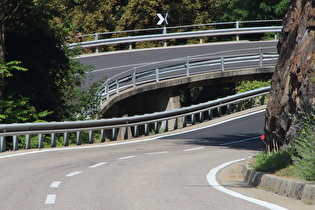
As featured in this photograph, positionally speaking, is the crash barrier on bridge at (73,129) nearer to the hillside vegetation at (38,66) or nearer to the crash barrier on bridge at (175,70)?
the hillside vegetation at (38,66)

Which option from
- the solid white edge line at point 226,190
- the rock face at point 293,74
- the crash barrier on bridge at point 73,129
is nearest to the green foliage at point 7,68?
the crash barrier on bridge at point 73,129

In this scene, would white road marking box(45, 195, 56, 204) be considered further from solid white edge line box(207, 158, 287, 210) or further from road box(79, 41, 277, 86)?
road box(79, 41, 277, 86)

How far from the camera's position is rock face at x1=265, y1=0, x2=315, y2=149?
12.6 m

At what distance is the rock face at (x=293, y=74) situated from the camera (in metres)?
12.6

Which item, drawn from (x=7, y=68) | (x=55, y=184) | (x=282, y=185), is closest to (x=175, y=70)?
(x=7, y=68)

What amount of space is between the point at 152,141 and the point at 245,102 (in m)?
13.7

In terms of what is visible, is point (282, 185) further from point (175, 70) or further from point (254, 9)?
point (254, 9)

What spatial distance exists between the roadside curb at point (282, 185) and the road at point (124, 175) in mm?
700

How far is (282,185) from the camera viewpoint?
9898 millimetres

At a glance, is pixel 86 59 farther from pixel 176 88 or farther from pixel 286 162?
pixel 286 162

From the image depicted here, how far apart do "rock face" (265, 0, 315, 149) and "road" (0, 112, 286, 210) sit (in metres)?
1.83

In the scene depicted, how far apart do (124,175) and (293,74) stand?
3920 millimetres

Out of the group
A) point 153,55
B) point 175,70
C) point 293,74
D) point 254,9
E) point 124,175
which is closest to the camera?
point 124,175

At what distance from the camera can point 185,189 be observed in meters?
10.9
